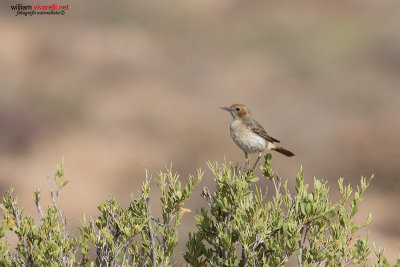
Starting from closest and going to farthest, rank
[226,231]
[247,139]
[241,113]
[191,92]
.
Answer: [226,231], [247,139], [241,113], [191,92]

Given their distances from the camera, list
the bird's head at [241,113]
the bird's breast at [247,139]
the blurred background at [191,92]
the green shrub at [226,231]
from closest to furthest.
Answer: the green shrub at [226,231]
the bird's breast at [247,139]
the bird's head at [241,113]
the blurred background at [191,92]

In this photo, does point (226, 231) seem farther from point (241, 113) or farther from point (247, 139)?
point (241, 113)

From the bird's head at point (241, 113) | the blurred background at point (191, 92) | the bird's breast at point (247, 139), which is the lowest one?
the bird's breast at point (247, 139)

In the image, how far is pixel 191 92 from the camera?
86.1ft

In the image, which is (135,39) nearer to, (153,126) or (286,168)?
(153,126)

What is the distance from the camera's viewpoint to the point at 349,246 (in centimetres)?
526

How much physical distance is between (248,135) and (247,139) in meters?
0.07

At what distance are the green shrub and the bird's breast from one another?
3188 mm

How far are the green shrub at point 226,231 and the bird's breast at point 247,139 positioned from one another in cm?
319

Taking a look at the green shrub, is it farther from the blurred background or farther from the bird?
the blurred background

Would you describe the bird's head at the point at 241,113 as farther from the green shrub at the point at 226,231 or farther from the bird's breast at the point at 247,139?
the green shrub at the point at 226,231

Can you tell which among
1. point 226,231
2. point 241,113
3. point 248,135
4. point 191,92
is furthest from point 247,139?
point 191,92

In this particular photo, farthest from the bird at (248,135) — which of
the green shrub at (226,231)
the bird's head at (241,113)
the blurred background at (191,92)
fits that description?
the blurred background at (191,92)

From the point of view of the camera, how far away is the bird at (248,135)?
28.4 ft
